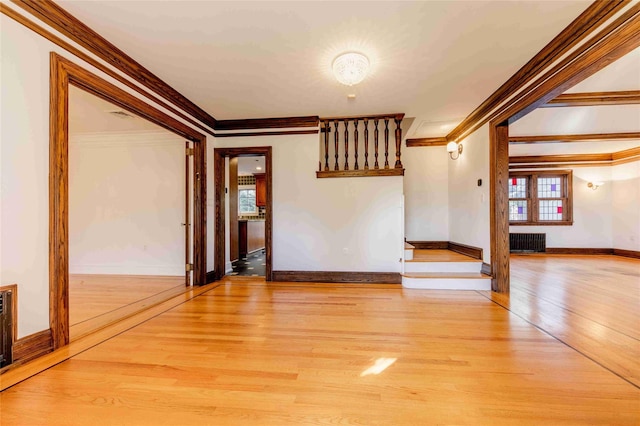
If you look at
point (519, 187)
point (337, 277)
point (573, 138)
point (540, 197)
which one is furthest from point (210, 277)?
point (540, 197)

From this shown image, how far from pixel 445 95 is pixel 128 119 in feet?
15.8

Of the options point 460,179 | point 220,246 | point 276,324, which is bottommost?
point 276,324

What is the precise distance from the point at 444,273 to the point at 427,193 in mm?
2045

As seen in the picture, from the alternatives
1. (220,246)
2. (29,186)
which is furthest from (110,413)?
(220,246)

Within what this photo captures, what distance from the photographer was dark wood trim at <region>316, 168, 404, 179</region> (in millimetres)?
4148

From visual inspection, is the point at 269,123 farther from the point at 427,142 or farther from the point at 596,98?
the point at 596,98

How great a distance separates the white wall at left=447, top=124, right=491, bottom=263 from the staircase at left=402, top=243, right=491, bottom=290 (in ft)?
0.91

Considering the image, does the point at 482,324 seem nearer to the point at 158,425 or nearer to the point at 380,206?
the point at 380,206

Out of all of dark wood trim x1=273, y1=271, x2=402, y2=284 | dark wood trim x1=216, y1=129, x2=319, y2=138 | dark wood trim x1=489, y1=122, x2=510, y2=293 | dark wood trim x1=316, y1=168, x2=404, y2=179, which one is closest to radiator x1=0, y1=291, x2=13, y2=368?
dark wood trim x1=273, y1=271, x2=402, y2=284

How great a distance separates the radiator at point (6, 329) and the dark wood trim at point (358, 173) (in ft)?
11.4

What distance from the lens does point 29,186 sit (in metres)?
1.89

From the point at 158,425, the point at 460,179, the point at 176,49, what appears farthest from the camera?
the point at 460,179

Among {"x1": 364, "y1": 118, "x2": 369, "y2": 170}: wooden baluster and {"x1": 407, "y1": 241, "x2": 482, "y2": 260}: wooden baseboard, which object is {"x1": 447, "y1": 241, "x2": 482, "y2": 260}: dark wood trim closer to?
{"x1": 407, "y1": 241, "x2": 482, "y2": 260}: wooden baseboard

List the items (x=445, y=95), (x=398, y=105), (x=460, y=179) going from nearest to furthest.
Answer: (x=445, y=95)
(x=398, y=105)
(x=460, y=179)
